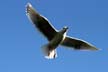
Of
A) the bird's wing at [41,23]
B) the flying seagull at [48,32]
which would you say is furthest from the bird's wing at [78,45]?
the bird's wing at [41,23]

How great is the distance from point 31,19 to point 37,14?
385 millimetres

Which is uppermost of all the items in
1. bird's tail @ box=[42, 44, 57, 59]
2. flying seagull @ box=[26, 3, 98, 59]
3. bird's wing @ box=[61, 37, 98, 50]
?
bird's wing @ box=[61, 37, 98, 50]

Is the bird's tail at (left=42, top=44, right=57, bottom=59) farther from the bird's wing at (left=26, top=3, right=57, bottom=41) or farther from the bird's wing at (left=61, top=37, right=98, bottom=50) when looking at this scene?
the bird's wing at (left=61, top=37, right=98, bottom=50)

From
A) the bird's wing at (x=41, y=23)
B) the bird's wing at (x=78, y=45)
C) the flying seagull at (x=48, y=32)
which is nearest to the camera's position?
the flying seagull at (x=48, y=32)

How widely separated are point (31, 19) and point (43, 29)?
847mm

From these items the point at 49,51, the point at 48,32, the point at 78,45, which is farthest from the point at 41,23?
the point at 78,45

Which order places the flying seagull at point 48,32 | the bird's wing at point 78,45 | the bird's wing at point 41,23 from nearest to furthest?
1. the flying seagull at point 48,32
2. the bird's wing at point 41,23
3. the bird's wing at point 78,45

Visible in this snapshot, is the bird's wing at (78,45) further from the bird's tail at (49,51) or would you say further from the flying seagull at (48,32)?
the bird's tail at (49,51)

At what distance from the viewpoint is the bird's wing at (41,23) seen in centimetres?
8388

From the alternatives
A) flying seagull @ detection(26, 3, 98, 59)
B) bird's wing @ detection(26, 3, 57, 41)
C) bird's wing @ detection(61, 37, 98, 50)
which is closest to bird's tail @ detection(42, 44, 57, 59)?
flying seagull @ detection(26, 3, 98, 59)

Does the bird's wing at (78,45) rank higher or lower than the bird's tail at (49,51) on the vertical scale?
higher

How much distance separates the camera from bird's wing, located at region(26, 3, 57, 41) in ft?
275

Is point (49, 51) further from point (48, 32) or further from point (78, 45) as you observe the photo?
point (78, 45)

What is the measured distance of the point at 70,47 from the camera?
281 feet
